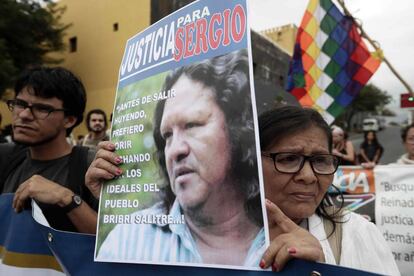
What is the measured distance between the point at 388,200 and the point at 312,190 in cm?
284

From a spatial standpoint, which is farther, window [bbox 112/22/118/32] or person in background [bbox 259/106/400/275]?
window [bbox 112/22/118/32]

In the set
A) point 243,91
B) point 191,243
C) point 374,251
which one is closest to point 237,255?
point 191,243

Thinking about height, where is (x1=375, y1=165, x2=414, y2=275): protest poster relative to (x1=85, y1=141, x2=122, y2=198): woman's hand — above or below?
below

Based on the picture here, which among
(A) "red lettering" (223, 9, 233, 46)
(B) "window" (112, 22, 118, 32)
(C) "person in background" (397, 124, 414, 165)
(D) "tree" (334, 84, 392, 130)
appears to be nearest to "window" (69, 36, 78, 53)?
(B) "window" (112, 22, 118, 32)

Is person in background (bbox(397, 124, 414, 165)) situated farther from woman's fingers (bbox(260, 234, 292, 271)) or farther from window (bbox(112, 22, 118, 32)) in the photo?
window (bbox(112, 22, 118, 32))

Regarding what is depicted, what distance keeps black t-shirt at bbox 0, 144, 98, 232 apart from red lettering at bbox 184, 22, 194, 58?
2.50ft

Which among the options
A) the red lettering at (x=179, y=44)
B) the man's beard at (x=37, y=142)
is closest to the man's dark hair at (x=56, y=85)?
the man's beard at (x=37, y=142)

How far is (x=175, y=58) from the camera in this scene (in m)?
1.21

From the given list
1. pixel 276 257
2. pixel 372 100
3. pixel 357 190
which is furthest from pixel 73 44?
pixel 372 100

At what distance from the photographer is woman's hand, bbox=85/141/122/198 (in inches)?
53.1

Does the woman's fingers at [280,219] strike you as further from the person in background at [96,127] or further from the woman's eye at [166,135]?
the person in background at [96,127]

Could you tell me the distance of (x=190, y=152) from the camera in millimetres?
1076

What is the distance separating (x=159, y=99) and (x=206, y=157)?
28cm

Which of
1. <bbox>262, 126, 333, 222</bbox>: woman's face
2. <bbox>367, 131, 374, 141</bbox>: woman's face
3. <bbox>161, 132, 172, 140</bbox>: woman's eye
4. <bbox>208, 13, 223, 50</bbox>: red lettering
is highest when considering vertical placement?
<bbox>367, 131, 374, 141</bbox>: woman's face
